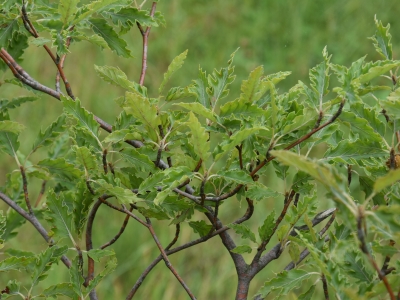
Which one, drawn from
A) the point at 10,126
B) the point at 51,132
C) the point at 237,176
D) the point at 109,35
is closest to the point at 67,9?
the point at 109,35

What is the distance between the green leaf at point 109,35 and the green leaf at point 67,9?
4.0 inches

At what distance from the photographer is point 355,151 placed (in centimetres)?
115

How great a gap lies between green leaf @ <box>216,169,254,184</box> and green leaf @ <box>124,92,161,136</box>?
0.51ft

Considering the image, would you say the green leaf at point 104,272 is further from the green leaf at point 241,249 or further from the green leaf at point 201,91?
the green leaf at point 201,91

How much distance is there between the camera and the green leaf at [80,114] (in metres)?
1.20

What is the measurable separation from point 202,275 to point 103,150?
2457mm

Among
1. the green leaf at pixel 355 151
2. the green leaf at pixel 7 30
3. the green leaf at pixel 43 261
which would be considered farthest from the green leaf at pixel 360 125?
the green leaf at pixel 7 30

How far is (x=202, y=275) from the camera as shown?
3564mm

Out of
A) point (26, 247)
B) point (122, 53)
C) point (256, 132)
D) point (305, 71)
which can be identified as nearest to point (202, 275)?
point (26, 247)

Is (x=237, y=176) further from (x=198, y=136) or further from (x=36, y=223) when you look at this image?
(x=36, y=223)

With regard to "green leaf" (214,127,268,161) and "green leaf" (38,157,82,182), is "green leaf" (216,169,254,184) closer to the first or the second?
"green leaf" (214,127,268,161)

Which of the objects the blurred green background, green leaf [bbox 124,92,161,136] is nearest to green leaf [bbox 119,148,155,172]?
green leaf [bbox 124,92,161,136]

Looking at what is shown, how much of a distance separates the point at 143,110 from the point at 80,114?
0.16 meters

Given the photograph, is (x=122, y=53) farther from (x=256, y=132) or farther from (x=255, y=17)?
(x=255, y=17)
